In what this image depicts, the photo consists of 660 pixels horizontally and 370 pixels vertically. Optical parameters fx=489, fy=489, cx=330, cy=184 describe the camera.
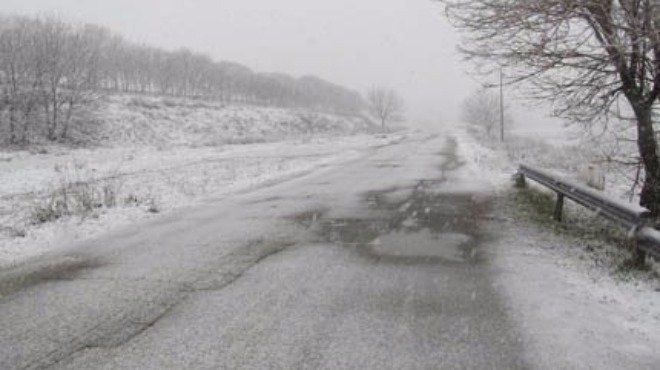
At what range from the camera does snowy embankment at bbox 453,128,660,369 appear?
13.4 feet

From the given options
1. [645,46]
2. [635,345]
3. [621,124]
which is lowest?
[635,345]

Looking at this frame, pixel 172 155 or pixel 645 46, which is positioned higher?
pixel 645 46

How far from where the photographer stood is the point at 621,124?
32.5ft

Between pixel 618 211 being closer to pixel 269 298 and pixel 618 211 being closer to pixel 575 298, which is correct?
pixel 575 298

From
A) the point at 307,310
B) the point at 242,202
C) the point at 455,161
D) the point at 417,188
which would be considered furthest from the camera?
the point at 455,161

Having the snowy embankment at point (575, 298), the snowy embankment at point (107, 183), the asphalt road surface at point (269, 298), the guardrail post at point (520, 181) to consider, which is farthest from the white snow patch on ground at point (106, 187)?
the guardrail post at point (520, 181)

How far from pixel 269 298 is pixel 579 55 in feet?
19.5

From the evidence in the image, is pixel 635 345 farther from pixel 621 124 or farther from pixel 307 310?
pixel 621 124

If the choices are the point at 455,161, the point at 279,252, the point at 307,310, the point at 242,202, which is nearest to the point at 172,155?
the point at 455,161

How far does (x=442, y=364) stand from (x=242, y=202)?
860 centimetres

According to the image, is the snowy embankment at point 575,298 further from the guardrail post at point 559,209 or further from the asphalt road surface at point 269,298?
the guardrail post at point 559,209

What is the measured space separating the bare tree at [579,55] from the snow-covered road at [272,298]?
8.90ft

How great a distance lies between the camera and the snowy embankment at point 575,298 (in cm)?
408

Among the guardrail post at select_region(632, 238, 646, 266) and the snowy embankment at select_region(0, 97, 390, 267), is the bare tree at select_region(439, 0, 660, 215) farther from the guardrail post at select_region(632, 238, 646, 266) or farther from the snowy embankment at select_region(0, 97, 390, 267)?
the snowy embankment at select_region(0, 97, 390, 267)
